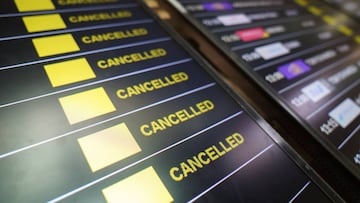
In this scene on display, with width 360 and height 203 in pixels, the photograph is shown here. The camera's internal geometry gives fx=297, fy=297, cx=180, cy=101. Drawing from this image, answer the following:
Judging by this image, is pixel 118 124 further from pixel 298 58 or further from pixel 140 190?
pixel 298 58

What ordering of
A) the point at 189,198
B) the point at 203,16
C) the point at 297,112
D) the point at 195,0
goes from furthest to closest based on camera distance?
the point at 195,0 → the point at 203,16 → the point at 297,112 → the point at 189,198

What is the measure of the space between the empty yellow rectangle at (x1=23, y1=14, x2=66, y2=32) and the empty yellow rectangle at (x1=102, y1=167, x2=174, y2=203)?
74 centimetres

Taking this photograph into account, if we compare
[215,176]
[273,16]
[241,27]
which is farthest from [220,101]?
[273,16]

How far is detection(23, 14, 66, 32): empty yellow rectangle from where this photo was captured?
121 centimetres

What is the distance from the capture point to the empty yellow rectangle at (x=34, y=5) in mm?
1264

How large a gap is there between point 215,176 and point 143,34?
79 cm

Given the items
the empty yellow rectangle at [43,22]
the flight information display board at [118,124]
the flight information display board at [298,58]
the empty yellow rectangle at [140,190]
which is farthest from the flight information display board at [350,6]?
the empty yellow rectangle at [140,190]

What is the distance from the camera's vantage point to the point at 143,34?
1.46m

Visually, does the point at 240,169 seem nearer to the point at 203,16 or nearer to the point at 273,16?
the point at 203,16

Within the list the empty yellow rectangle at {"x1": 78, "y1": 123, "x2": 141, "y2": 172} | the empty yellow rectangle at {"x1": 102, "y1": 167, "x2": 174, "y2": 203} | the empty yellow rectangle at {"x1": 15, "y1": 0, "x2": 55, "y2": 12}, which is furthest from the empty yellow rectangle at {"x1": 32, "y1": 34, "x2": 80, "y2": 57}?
the empty yellow rectangle at {"x1": 102, "y1": 167, "x2": 174, "y2": 203}

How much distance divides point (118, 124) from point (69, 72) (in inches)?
11.4

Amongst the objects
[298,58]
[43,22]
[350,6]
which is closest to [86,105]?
[43,22]

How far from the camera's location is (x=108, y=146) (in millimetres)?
962

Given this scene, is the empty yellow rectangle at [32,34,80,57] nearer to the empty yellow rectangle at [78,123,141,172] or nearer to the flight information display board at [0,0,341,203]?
the flight information display board at [0,0,341,203]
